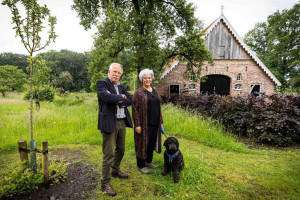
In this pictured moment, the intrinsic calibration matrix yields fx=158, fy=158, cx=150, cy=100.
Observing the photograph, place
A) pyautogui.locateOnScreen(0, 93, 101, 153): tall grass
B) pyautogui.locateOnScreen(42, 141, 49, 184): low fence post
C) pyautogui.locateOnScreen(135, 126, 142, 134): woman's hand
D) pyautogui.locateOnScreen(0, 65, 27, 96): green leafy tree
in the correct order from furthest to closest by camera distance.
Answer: pyautogui.locateOnScreen(0, 65, 27, 96): green leafy tree
pyautogui.locateOnScreen(0, 93, 101, 153): tall grass
pyautogui.locateOnScreen(135, 126, 142, 134): woman's hand
pyautogui.locateOnScreen(42, 141, 49, 184): low fence post

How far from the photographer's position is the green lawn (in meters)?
2.74

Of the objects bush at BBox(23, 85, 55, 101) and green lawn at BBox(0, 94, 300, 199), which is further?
bush at BBox(23, 85, 55, 101)

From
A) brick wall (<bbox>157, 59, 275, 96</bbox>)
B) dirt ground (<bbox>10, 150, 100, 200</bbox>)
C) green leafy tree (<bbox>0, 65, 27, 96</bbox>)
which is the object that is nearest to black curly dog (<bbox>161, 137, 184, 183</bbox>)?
dirt ground (<bbox>10, 150, 100, 200</bbox>)

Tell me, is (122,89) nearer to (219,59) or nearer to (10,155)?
(10,155)

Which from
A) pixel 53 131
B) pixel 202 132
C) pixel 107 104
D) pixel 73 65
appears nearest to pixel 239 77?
pixel 202 132

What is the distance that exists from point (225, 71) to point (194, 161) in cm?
1275

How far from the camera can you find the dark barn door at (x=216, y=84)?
574 inches

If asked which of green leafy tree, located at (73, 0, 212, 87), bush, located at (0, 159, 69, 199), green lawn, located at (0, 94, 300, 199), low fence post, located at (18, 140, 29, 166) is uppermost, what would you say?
green leafy tree, located at (73, 0, 212, 87)

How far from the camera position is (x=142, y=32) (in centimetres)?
1019

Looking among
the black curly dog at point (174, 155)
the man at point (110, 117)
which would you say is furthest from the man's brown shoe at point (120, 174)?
the black curly dog at point (174, 155)

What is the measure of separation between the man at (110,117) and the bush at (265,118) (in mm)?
4402

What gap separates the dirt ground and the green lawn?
181 millimetres

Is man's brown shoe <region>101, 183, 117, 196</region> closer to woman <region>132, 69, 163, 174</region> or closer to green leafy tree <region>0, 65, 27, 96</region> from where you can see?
woman <region>132, 69, 163, 174</region>

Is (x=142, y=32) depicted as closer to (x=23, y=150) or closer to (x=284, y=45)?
A: (x=23, y=150)
